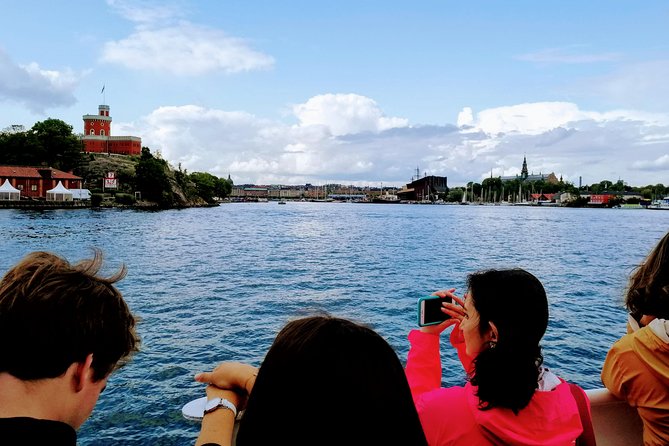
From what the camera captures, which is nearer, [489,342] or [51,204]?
[489,342]

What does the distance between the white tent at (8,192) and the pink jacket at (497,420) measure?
306 feet

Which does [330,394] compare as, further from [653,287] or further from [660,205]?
[660,205]

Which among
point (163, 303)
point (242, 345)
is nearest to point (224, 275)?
point (163, 303)

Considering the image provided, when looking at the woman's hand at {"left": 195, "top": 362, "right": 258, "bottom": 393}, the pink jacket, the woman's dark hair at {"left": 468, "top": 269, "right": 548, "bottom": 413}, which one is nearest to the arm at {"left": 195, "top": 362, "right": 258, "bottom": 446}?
the woman's hand at {"left": 195, "top": 362, "right": 258, "bottom": 393}

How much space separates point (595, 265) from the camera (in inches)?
1240

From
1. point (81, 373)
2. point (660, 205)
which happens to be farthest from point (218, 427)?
point (660, 205)

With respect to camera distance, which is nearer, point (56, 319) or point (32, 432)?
point (32, 432)

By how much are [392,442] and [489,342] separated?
4.24 feet

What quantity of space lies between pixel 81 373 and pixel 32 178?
9731 centimetres

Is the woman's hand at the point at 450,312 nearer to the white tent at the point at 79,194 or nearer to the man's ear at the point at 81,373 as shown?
the man's ear at the point at 81,373

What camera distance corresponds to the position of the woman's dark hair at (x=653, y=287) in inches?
103

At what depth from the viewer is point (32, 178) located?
8425cm

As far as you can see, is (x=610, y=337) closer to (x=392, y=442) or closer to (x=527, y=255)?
(x=392, y=442)

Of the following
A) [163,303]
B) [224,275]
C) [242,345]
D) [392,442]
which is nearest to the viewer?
[392,442]
